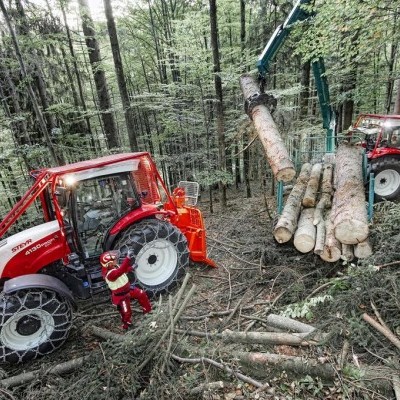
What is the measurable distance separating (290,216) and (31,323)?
4.74 meters

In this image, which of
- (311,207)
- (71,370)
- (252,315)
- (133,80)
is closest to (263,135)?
(311,207)

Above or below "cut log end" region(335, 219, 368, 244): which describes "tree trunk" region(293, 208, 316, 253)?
below

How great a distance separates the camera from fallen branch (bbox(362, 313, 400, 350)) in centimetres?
295

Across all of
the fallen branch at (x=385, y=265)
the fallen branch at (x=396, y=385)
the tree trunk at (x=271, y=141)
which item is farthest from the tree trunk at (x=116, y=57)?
the fallen branch at (x=396, y=385)

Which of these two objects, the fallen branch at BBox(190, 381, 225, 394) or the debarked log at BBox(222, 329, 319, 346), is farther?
the debarked log at BBox(222, 329, 319, 346)

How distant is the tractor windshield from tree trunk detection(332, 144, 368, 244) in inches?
139

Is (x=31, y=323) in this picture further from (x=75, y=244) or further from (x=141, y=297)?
(x=141, y=297)

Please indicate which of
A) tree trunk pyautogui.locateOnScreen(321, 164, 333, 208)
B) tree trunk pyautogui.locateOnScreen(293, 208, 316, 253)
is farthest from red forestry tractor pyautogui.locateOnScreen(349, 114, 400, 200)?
tree trunk pyautogui.locateOnScreen(293, 208, 316, 253)

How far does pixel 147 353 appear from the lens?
133 inches

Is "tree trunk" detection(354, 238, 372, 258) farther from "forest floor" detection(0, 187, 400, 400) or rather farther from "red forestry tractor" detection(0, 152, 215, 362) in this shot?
"red forestry tractor" detection(0, 152, 215, 362)

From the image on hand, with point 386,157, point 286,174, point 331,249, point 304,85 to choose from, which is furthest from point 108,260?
point 304,85

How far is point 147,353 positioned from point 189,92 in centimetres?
982

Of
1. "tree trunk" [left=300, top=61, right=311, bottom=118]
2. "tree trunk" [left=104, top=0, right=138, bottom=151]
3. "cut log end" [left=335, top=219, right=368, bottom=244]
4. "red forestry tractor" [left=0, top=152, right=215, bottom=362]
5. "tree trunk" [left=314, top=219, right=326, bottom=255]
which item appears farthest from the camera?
"tree trunk" [left=300, top=61, right=311, bottom=118]

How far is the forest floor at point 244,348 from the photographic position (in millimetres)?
2848
